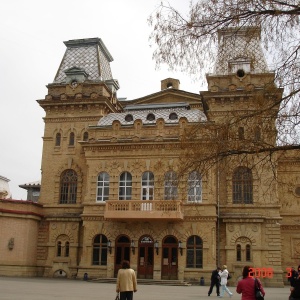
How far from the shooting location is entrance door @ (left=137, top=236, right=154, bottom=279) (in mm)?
35625

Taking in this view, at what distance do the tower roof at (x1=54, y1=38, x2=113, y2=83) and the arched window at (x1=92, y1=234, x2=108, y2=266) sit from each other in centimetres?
1540

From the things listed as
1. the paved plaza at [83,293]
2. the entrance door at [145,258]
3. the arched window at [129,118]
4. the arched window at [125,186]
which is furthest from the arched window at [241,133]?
the arched window at [129,118]

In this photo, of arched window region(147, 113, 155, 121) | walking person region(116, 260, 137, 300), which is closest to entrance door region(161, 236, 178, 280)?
arched window region(147, 113, 155, 121)

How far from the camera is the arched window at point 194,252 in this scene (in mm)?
35000

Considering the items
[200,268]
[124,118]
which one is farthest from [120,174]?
[200,268]

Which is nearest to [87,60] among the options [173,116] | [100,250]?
[173,116]

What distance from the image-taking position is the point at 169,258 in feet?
117

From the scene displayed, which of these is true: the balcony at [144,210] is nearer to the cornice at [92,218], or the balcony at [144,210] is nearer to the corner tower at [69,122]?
the cornice at [92,218]

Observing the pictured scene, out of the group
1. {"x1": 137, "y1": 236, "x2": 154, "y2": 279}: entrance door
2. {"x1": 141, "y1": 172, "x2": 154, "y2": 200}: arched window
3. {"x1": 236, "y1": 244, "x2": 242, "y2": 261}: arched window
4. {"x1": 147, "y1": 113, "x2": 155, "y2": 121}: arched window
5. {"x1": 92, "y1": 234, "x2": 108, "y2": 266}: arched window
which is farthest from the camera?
{"x1": 147, "y1": 113, "x2": 155, "y2": 121}: arched window

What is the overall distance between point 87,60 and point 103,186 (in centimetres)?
1473

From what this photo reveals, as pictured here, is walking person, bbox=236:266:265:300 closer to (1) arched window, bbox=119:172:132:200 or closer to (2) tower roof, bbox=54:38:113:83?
(1) arched window, bbox=119:172:132:200

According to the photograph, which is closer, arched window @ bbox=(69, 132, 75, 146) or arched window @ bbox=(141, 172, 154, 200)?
arched window @ bbox=(141, 172, 154, 200)

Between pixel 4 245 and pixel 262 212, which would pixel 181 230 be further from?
pixel 4 245
